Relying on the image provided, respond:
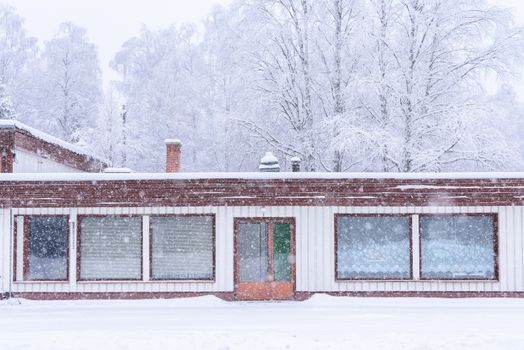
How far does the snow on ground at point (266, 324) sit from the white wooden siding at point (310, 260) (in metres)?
0.35

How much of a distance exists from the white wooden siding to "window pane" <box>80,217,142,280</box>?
0.83 ft

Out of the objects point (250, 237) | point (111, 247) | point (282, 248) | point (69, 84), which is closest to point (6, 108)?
point (69, 84)

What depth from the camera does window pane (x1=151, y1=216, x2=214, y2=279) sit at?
720 inches

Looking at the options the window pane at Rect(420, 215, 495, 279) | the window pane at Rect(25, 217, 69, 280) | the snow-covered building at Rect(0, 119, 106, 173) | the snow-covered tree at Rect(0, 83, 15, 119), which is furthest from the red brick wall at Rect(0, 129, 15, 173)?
the snow-covered tree at Rect(0, 83, 15, 119)

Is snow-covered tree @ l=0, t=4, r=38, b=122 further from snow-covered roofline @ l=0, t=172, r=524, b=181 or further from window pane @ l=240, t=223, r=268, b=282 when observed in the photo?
window pane @ l=240, t=223, r=268, b=282

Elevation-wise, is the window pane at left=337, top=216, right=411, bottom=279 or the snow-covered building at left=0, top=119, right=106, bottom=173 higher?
the snow-covered building at left=0, top=119, right=106, bottom=173

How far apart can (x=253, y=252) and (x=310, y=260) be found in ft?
4.74

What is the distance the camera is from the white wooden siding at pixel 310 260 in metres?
18.1

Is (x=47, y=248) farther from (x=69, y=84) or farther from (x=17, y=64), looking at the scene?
(x=17, y=64)

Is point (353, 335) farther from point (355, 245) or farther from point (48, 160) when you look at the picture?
point (48, 160)

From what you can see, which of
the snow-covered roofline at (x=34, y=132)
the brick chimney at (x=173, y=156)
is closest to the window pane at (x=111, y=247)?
the brick chimney at (x=173, y=156)

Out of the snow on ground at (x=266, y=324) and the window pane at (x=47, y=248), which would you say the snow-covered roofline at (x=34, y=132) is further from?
the snow on ground at (x=266, y=324)

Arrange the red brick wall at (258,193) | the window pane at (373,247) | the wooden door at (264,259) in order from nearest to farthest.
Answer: the red brick wall at (258,193) → the wooden door at (264,259) → the window pane at (373,247)

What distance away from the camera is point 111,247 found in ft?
60.4
